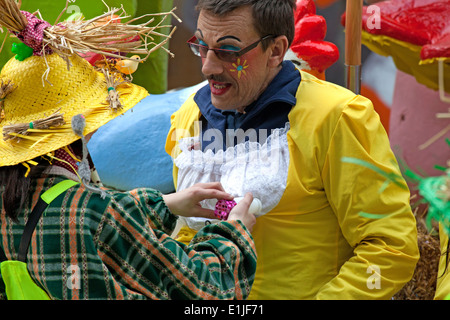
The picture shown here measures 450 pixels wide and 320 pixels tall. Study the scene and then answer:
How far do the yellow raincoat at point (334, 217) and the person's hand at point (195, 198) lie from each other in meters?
0.18

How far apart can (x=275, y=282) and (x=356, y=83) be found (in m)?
0.88

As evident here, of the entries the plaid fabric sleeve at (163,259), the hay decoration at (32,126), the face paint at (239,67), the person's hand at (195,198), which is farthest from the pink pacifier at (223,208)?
the hay decoration at (32,126)

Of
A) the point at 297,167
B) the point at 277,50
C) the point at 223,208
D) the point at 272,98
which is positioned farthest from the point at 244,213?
the point at 277,50

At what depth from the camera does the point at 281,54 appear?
5.93ft

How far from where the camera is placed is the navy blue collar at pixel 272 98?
176 centimetres

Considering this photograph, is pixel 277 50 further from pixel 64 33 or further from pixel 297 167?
pixel 64 33

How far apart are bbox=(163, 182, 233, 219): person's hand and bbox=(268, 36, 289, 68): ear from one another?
0.42 metres

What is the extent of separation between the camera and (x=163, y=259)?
1439mm

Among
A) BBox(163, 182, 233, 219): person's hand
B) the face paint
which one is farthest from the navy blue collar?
BBox(163, 182, 233, 219): person's hand

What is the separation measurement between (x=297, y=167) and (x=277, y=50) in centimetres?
37

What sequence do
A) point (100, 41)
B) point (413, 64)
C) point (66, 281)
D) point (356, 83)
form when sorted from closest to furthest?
1. point (66, 281)
2. point (100, 41)
3. point (356, 83)
4. point (413, 64)
